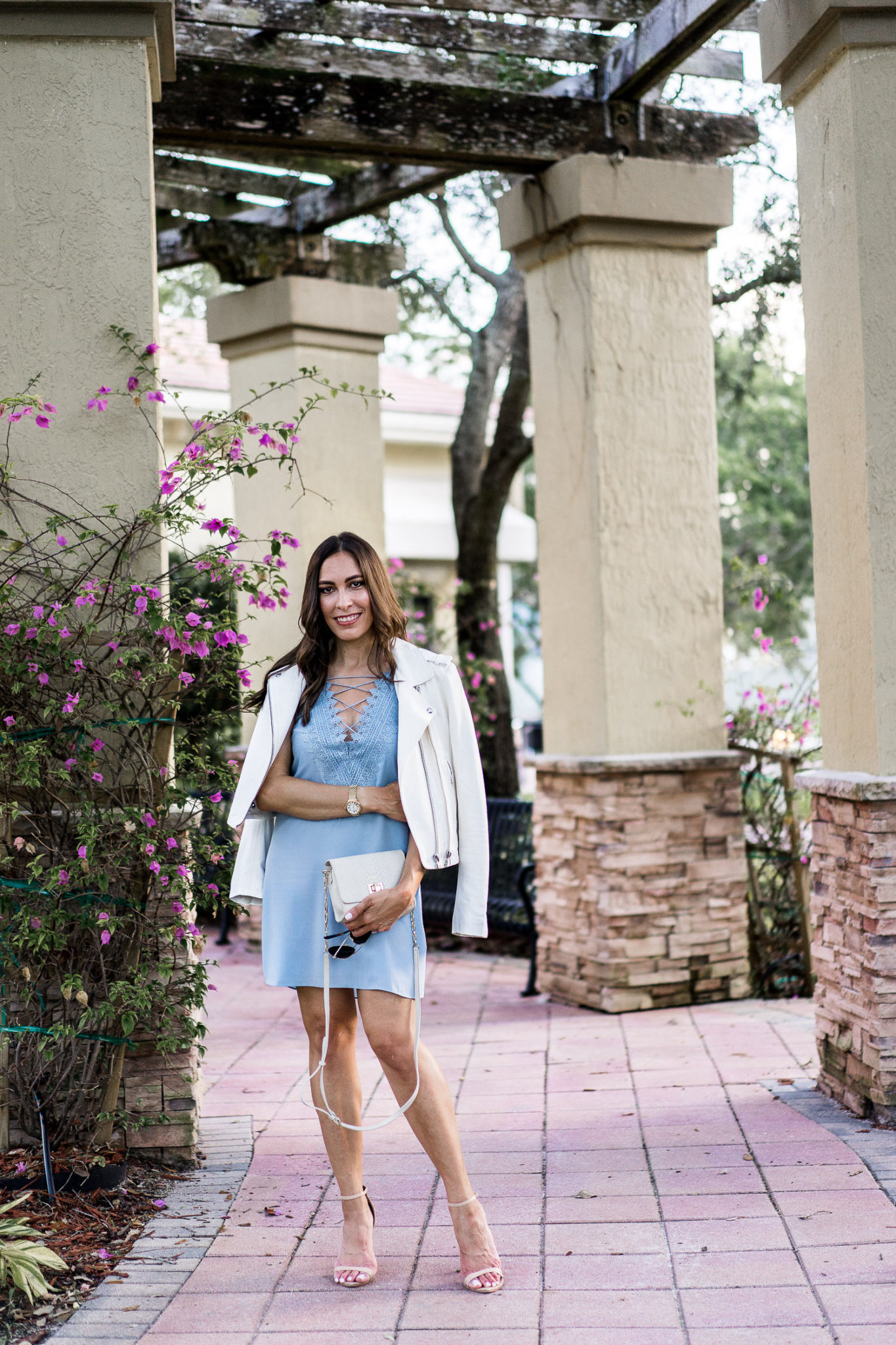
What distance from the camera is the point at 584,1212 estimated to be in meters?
3.73

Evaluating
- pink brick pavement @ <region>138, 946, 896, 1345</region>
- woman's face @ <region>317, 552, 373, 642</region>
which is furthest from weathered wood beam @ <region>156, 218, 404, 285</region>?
woman's face @ <region>317, 552, 373, 642</region>

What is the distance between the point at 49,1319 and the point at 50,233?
310 cm

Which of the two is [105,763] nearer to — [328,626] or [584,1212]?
[328,626]

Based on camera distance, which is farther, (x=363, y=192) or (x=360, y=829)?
(x=363, y=192)

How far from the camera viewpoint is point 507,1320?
305 cm

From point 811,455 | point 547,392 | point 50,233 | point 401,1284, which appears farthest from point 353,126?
point 401,1284

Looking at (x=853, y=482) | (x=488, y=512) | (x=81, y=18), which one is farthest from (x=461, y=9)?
(x=488, y=512)

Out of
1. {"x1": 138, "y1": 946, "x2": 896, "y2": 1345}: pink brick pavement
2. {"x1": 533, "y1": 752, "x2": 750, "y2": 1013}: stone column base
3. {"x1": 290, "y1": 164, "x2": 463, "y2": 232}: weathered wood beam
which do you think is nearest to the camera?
{"x1": 138, "y1": 946, "x2": 896, "y2": 1345}: pink brick pavement

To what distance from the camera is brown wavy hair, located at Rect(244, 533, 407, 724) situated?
3471mm

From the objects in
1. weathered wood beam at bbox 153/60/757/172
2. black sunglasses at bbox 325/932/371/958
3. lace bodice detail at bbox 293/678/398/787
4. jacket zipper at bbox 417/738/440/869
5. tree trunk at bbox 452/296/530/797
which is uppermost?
weathered wood beam at bbox 153/60/757/172

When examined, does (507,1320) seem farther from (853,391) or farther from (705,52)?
(705,52)

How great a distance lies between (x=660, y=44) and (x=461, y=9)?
2.83ft

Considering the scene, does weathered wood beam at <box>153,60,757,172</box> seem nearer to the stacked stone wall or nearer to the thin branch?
the stacked stone wall

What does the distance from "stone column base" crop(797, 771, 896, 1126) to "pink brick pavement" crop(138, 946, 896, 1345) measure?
0.24 m
